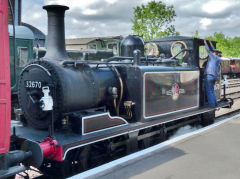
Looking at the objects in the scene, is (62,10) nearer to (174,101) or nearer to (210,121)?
(174,101)

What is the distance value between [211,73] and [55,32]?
14.5ft

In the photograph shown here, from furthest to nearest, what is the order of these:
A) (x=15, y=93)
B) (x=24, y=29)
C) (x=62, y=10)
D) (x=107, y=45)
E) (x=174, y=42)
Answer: (x=107, y=45), (x=24, y=29), (x=15, y=93), (x=174, y=42), (x=62, y=10)

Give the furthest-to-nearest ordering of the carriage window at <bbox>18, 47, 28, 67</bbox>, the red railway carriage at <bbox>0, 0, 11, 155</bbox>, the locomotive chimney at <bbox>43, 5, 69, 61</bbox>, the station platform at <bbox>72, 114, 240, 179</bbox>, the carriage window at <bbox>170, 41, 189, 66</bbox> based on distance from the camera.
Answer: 1. the carriage window at <bbox>18, 47, 28, 67</bbox>
2. the carriage window at <bbox>170, 41, 189, 66</bbox>
3. the locomotive chimney at <bbox>43, 5, 69, 61</bbox>
4. the station platform at <bbox>72, 114, 240, 179</bbox>
5. the red railway carriage at <bbox>0, 0, 11, 155</bbox>

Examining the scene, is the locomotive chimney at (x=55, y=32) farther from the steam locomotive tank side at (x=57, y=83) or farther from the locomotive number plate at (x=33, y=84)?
the locomotive number plate at (x=33, y=84)

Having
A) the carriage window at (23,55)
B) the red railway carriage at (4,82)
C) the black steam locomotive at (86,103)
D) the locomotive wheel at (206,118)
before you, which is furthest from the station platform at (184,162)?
the carriage window at (23,55)

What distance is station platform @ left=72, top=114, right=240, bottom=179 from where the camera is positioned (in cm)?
394

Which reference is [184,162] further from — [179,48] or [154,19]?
[154,19]

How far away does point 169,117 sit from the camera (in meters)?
5.97

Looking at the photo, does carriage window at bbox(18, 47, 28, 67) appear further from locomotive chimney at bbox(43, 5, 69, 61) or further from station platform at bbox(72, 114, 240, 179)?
station platform at bbox(72, 114, 240, 179)

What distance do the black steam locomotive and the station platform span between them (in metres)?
0.48

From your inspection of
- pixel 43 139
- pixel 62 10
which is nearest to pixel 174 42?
pixel 62 10

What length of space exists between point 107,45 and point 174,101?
2609 cm

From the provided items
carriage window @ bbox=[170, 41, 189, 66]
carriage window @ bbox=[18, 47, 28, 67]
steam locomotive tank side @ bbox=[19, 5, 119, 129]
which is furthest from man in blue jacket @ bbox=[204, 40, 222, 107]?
carriage window @ bbox=[18, 47, 28, 67]

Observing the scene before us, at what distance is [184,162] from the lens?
442cm
